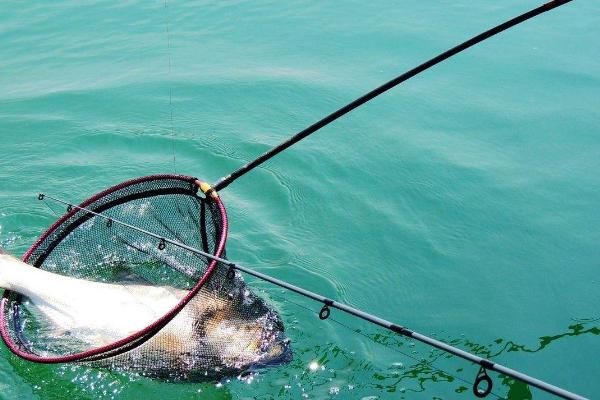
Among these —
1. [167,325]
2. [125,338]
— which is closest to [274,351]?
[167,325]

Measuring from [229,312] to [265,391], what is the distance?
0.54 m

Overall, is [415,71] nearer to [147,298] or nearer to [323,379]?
[323,379]

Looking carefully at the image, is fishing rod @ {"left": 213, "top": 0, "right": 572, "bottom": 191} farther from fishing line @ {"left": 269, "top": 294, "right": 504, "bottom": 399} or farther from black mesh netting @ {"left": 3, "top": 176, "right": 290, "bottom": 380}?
fishing line @ {"left": 269, "top": 294, "right": 504, "bottom": 399}

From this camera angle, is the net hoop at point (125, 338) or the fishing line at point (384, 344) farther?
the fishing line at point (384, 344)

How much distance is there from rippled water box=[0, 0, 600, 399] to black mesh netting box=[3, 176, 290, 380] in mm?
251

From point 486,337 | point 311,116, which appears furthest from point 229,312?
point 311,116

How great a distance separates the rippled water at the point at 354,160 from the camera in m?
4.87

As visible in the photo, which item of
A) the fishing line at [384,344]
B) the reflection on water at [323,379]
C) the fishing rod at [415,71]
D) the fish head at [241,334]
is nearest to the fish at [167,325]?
the fish head at [241,334]

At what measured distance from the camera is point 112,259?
4980mm

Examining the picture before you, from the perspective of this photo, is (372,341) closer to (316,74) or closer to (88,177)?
(88,177)

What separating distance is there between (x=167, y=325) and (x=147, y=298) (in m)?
0.56

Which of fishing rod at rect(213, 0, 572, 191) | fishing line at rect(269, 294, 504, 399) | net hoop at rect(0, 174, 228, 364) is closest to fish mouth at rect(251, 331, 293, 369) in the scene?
fishing line at rect(269, 294, 504, 399)

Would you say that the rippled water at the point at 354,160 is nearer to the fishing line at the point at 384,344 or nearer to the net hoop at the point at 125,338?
the fishing line at the point at 384,344

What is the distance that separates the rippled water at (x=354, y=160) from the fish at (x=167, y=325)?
0.56 feet
